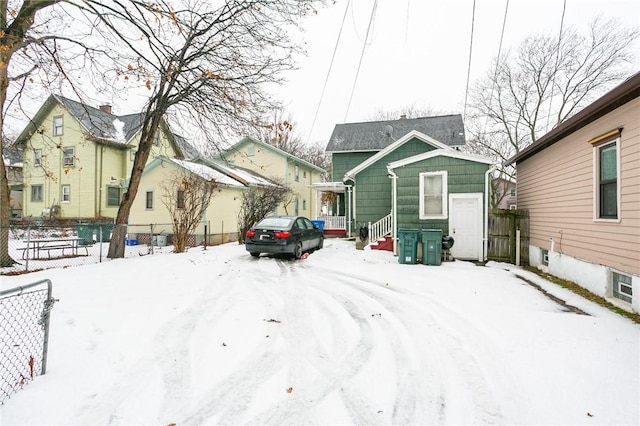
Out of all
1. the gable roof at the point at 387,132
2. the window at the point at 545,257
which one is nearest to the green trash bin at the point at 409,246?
the window at the point at 545,257

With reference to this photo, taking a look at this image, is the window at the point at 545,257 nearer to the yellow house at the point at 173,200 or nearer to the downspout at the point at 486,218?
the downspout at the point at 486,218

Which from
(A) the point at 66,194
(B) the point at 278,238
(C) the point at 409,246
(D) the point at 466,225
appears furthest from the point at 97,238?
(D) the point at 466,225

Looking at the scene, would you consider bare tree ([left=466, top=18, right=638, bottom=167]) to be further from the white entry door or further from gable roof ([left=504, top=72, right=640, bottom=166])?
gable roof ([left=504, top=72, right=640, bottom=166])

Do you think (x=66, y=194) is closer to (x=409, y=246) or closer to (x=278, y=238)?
(x=278, y=238)

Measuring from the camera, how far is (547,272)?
873 cm

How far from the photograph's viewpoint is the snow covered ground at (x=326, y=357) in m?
2.65

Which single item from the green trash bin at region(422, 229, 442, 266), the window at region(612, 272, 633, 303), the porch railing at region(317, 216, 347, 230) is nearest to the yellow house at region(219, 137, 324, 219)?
the porch railing at region(317, 216, 347, 230)

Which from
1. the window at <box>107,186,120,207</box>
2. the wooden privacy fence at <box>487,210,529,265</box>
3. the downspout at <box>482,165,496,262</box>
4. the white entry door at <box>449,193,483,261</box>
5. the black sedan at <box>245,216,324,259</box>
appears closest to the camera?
the black sedan at <box>245,216,324,259</box>

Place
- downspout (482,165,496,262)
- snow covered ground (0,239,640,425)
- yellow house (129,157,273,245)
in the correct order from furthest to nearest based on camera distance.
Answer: yellow house (129,157,273,245), downspout (482,165,496,262), snow covered ground (0,239,640,425)

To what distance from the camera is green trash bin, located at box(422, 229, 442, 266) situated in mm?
9734

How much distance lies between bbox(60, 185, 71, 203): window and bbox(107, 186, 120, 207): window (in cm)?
287

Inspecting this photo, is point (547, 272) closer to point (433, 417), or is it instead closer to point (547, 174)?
point (547, 174)

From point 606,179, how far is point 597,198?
421 millimetres

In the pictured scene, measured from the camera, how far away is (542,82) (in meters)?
20.6
